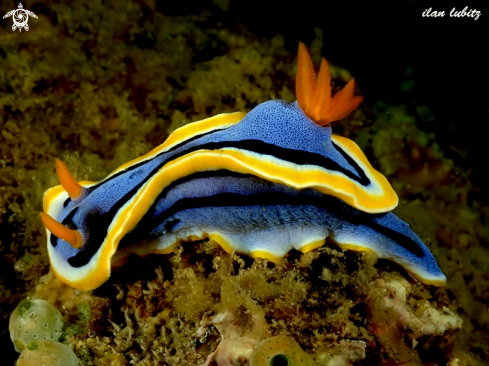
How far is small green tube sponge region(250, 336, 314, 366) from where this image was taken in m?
2.00

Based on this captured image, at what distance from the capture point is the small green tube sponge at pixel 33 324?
277cm

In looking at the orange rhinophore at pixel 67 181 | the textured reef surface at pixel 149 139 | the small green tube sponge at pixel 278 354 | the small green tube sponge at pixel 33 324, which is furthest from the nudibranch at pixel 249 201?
the small green tube sponge at pixel 278 354

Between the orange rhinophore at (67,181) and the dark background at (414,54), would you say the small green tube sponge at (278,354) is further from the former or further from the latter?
the dark background at (414,54)

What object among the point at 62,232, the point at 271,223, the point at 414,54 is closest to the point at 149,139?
Result: the point at 62,232

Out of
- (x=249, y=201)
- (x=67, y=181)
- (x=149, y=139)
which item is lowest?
(x=67, y=181)

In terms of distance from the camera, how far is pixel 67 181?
9.53 feet

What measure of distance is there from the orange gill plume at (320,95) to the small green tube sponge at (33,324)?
7.77 ft

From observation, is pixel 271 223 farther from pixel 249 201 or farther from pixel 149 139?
pixel 149 139

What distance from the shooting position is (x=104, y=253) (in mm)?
2912

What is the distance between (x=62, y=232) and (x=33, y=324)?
2.24 feet

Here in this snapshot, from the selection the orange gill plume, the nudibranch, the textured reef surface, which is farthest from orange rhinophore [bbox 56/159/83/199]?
the orange gill plume

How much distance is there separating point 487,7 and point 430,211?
64.7 inches

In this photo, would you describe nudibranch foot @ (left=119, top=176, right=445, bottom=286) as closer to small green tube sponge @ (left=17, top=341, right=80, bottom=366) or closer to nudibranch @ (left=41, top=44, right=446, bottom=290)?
nudibranch @ (left=41, top=44, right=446, bottom=290)

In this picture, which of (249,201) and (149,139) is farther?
(149,139)
